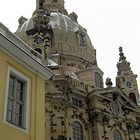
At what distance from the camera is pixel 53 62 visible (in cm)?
3412

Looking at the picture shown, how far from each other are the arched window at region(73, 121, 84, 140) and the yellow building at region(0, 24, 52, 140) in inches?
634

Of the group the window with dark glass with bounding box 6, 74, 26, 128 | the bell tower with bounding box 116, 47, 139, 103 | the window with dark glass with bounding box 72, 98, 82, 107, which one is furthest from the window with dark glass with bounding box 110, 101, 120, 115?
the window with dark glass with bounding box 6, 74, 26, 128

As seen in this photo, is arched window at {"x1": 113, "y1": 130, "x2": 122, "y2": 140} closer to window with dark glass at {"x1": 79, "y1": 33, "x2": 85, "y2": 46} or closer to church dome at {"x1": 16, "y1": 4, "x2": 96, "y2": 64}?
church dome at {"x1": 16, "y1": 4, "x2": 96, "y2": 64}

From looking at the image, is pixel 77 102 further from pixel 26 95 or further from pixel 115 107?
pixel 26 95

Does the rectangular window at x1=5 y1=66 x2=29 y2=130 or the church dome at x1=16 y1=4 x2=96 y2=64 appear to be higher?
the church dome at x1=16 y1=4 x2=96 y2=64

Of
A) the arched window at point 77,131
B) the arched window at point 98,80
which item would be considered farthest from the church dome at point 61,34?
the arched window at point 77,131

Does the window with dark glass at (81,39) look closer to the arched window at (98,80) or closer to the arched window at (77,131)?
the arched window at (98,80)

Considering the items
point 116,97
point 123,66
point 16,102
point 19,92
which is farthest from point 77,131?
point 16,102

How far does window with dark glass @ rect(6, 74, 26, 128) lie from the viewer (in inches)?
454

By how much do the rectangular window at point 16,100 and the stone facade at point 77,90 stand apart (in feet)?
35.0

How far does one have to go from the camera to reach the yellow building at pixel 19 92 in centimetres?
1127

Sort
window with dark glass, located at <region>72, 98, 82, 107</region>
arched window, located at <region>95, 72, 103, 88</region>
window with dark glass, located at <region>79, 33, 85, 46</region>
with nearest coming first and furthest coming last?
window with dark glass, located at <region>72, 98, 82, 107</region> → arched window, located at <region>95, 72, 103, 88</region> → window with dark glass, located at <region>79, 33, 85, 46</region>

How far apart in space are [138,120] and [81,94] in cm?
795

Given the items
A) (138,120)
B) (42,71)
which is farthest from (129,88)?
(42,71)
